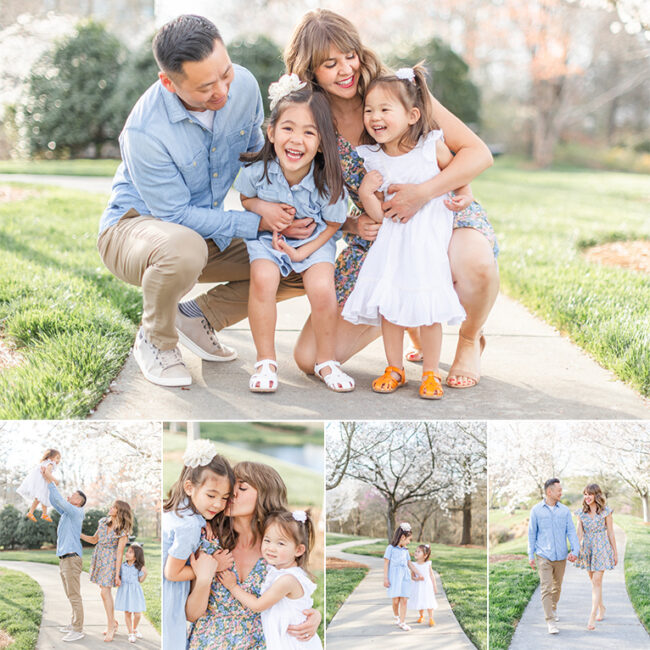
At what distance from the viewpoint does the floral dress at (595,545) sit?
2541 millimetres

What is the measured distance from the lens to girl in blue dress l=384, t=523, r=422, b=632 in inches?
97.0

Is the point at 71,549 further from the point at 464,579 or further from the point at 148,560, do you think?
the point at 464,579

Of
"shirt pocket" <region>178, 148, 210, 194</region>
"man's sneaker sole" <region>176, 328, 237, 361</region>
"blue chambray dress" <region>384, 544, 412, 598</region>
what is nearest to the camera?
"blue chambray dress" <region>384, 544, 412, 598</region>

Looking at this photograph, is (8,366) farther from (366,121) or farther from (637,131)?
(637,131)

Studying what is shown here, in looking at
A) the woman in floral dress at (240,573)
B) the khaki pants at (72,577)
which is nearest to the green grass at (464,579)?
the woman in floral dress at (240,573)

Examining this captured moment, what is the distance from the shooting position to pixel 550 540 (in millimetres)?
2570

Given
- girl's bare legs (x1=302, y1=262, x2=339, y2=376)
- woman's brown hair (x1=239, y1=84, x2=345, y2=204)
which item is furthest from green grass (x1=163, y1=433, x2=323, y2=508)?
woman's brown hair (x1=239, y1=84, x2=345, y2=204)

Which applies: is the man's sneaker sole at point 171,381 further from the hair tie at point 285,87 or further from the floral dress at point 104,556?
the hair tie at point 285,87

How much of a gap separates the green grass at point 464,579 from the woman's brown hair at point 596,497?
38cm

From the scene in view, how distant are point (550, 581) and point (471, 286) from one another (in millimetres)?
1133

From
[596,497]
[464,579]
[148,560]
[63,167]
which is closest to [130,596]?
[148,560]

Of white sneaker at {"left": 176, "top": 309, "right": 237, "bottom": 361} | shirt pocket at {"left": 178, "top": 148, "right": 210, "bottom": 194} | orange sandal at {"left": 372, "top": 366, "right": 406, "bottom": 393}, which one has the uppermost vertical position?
shirt pocket at {"left": 178, "top": 148, "right": 210, "bottom": 194}

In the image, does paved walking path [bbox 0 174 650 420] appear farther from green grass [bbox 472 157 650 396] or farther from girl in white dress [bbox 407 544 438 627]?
girl in white dress [bbox 407 544 438 627]

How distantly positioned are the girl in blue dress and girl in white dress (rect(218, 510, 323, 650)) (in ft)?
0.80
